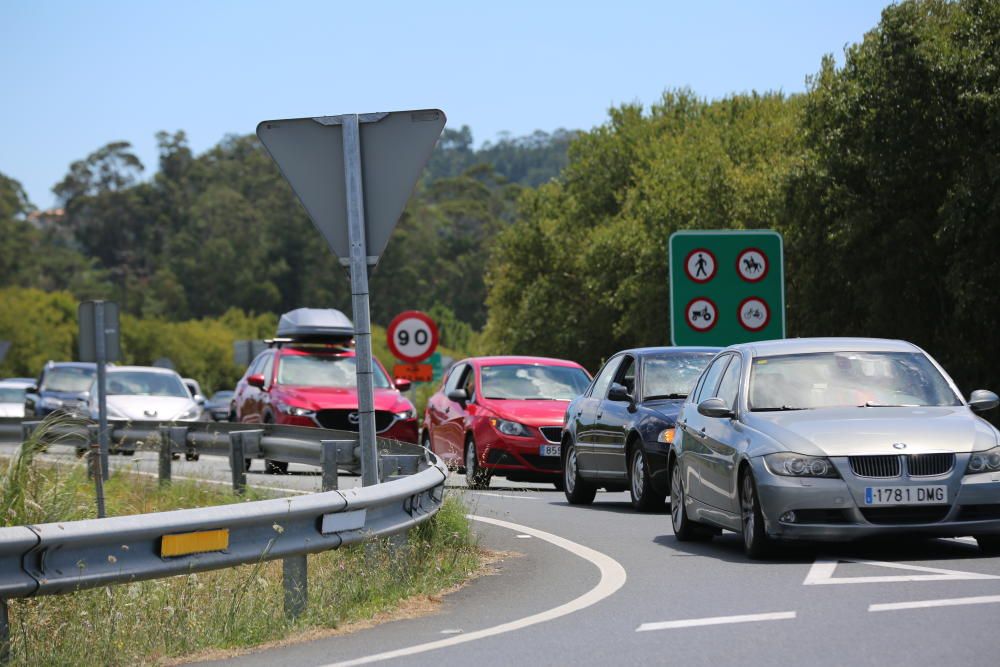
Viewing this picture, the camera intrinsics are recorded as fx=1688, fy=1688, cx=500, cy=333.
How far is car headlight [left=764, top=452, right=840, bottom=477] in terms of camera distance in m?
10.8

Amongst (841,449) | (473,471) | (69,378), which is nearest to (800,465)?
(841,449)

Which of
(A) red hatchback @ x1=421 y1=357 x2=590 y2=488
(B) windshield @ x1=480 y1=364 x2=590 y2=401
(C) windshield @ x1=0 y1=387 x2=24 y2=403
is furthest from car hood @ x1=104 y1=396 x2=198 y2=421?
(C) windshield @ x1=0 y1=387 x2=24 y2=403

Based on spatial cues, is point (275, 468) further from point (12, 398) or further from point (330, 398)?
point (12, 398)

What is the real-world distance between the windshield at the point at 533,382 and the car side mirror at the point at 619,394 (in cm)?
463

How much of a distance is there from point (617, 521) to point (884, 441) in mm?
4839

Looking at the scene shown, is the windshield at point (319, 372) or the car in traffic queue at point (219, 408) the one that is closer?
the windshield at point (319, 372)

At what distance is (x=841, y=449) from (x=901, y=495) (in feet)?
1.54

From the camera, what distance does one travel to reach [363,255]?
34.2ft

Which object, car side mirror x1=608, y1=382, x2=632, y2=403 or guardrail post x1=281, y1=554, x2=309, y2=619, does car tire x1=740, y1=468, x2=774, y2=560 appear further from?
car side mirror x1=608, y1=382, x2=632, y2=403

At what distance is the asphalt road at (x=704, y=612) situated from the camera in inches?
294

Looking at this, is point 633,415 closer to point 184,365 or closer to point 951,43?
point 951,43

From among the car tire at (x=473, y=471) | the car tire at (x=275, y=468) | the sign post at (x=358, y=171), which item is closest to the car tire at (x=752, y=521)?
the sign post at (x=358, y=171)

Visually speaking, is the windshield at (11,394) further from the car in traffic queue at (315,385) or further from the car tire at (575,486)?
the car tire at (575,486)

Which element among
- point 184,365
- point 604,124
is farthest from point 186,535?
point 184,365
